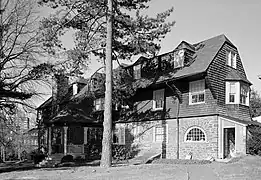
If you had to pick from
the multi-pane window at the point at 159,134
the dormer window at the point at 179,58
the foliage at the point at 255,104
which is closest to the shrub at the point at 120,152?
the multi-pane window at the point at 159,134

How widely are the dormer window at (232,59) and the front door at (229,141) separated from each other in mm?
5152

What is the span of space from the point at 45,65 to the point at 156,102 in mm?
9885

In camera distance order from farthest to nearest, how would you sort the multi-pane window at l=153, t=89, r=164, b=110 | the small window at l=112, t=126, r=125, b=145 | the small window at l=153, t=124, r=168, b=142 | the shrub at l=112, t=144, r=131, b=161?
the small window at l=112, t=126, r=125, b=145 < the shrub at l=112, t=144, r=131, b=161 < the multi-pane window at l=153, t=89, r=164, b=110 < the small window at l=153, t=124, r=168, b=142

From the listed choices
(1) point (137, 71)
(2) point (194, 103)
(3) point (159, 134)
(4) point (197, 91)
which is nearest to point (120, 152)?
(3) point (159, 134)

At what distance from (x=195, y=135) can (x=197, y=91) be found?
3161mm

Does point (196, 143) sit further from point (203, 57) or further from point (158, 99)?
point (203, 57)

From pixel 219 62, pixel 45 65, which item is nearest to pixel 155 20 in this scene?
pixel 219 62

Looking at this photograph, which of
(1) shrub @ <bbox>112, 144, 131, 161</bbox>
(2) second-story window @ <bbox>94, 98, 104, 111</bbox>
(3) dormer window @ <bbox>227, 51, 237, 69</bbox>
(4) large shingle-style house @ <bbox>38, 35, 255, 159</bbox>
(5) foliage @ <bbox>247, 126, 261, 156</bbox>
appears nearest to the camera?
(5) foliage @ <bbox>247, 126, 261, 156</bbox>

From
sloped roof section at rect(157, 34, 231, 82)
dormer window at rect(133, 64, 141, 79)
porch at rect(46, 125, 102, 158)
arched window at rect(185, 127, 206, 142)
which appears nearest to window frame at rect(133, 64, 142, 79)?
dormer window at rect(133, 64, 141, 79)

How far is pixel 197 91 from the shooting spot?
21953mm

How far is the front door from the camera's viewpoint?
21.0 metres

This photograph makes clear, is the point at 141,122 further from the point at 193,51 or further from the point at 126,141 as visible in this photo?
the point at 193,51

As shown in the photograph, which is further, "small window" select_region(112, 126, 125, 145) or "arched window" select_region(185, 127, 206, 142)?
"small window" select_region(112, 126, 125, 145)

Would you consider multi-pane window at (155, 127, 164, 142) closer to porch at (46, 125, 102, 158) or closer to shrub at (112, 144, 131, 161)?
shrub at (112, 144, 131, 161)
